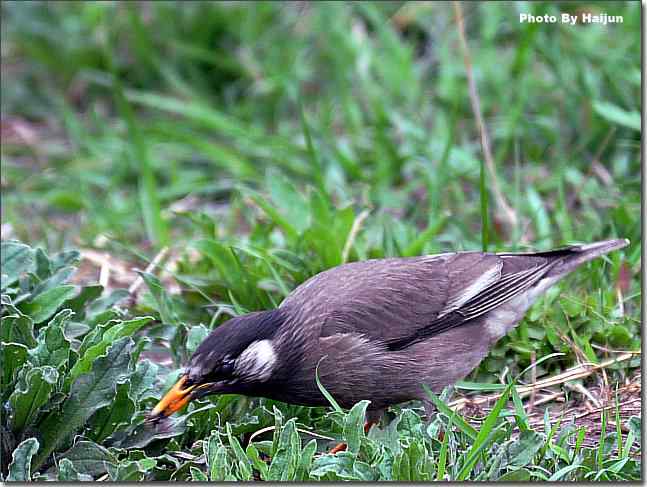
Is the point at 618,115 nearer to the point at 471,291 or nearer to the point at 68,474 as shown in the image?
the point at 471,291

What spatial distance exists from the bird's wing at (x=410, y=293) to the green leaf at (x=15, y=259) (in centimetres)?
126

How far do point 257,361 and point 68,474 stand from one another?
81 cm

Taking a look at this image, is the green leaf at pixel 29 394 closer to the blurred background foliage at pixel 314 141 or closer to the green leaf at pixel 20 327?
the green leaf at pixel 20 327

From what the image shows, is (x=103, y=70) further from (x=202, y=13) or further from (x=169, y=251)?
(x=169, y=251)

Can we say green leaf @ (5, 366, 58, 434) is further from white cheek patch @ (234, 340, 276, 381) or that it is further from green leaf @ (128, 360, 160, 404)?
white cheek patch @ (234, 340, 276, 381)

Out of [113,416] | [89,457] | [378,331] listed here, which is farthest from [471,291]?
[89,457]

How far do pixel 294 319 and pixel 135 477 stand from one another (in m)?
0.91

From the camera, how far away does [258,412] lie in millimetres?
4051

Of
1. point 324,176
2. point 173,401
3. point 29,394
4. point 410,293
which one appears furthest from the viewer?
point 324,176

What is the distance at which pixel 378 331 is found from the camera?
412 centimetres

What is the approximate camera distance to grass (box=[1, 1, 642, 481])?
12.3 feet

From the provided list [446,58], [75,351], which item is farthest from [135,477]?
[446,58]

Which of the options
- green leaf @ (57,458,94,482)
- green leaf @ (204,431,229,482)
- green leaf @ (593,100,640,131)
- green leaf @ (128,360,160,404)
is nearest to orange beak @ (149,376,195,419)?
green leaf @ (128,360,160,404)

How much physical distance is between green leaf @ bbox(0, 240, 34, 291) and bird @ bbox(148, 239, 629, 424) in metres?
1.14
